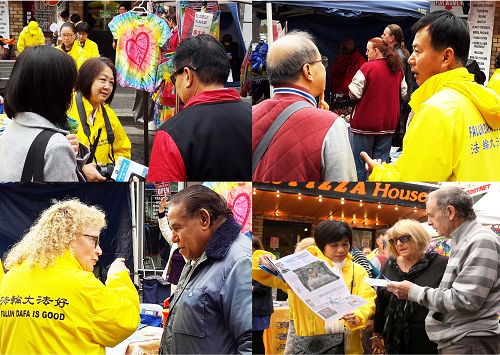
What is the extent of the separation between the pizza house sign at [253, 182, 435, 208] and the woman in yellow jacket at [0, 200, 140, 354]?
2.61ft

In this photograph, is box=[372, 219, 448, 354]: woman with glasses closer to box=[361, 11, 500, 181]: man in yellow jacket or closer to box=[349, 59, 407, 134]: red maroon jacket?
box=[361, 11, 500, 181]: man in yellow jacket

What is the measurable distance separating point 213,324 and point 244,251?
1.11 ft

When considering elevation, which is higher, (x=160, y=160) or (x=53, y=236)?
(x=160, y=160)

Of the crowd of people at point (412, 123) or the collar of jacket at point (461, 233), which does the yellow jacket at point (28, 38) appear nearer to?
the crowd of people at point (412, 123)

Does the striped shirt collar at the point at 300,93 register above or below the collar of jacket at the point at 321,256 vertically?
above

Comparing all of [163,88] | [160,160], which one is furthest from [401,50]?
[160,160]

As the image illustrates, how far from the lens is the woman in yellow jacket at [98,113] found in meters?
4.85

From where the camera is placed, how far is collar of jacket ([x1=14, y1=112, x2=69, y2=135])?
10.1ft

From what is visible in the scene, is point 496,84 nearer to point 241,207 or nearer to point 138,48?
point 138,48

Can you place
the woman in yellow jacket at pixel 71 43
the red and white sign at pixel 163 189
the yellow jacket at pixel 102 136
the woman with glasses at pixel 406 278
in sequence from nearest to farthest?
the red and white sign at pixel 163 189 → the woman with glasses at pixel 406 278 → the yellow jacket at pixel 102 136 → the woman in yellow jacket at pixel 71 43

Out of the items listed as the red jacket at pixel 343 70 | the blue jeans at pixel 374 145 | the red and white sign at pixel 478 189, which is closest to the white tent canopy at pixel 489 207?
the red and white sign at pixel 478 189

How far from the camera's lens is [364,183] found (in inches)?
133

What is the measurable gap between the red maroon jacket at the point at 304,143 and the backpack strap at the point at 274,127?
14 mm

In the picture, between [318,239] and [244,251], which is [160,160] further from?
[318,239]
